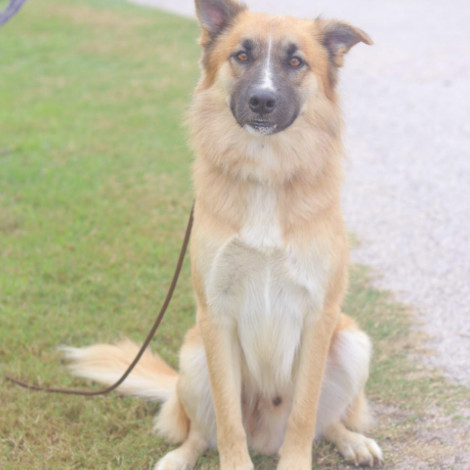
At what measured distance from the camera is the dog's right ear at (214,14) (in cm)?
316

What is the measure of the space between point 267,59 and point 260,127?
299 millimetres

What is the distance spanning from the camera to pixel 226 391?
3.10 meters

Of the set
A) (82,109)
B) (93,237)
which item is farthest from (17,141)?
(93,237)

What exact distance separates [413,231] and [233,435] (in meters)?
3.39

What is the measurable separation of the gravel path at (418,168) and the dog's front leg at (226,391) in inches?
47.6

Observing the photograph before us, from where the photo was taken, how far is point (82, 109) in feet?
31.8

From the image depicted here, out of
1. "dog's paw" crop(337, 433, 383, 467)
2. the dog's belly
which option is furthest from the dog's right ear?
"dog's paw" crop(337, 433, 383, 467)

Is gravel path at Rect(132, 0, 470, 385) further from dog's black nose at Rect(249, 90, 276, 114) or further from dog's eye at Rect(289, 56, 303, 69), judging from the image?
dog's black nose at Rect(249, 90, 276, 114)

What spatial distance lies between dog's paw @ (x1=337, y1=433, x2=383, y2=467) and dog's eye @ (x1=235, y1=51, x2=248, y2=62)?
186cm

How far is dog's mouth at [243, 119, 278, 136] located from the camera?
296cm

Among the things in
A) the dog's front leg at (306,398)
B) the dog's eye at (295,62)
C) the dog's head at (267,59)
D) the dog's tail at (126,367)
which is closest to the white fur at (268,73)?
the dog's head at (267,59)

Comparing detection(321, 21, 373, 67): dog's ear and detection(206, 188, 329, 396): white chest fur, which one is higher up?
detection(321, 21, 373, 67): dog's ear

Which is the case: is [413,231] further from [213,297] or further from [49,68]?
[49,68]

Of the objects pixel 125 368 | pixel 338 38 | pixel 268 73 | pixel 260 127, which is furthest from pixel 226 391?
pixel 338 38
